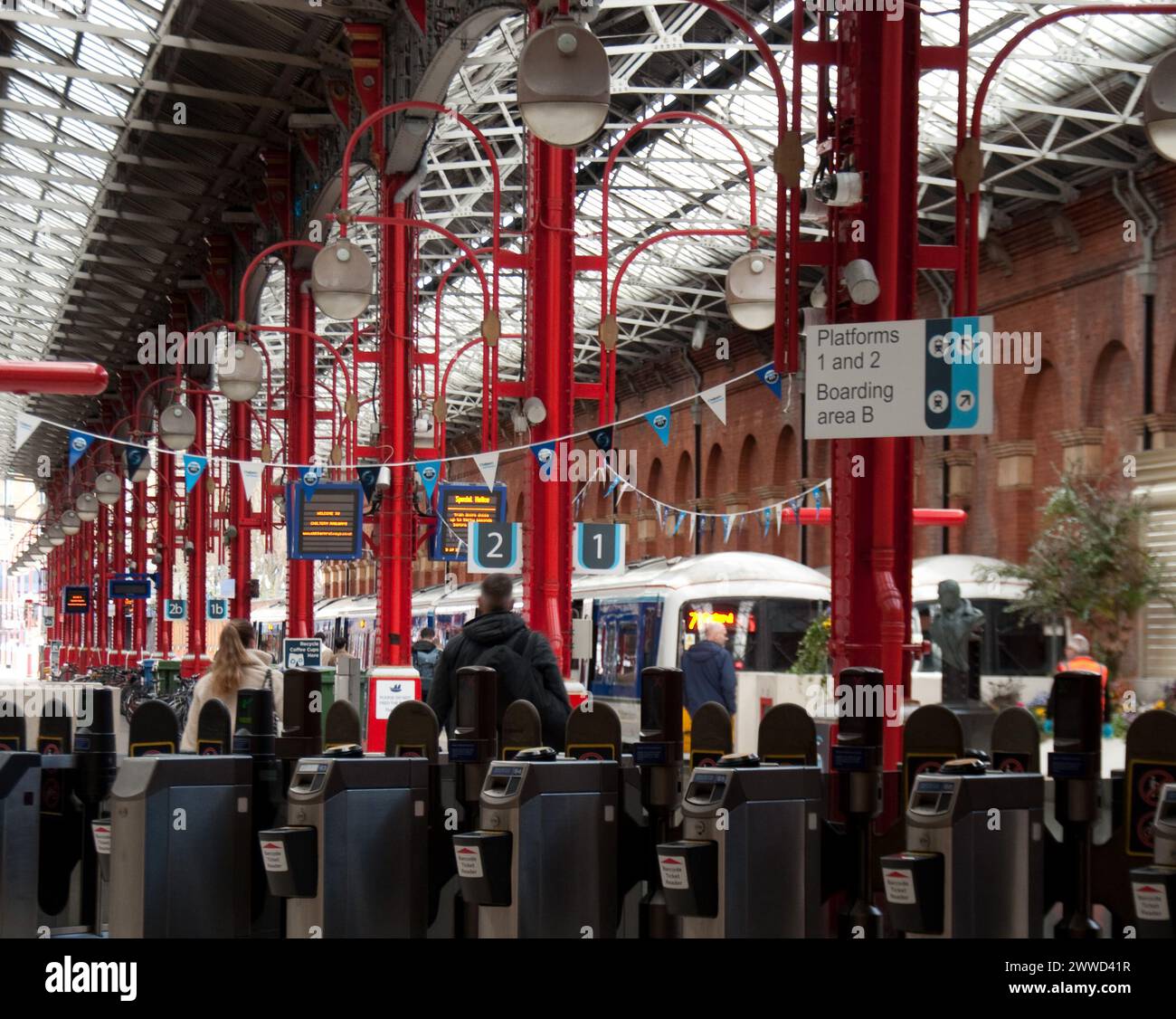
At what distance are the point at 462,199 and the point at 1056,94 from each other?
13031 mm

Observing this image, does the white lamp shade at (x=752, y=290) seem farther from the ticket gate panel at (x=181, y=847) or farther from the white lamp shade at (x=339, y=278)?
the ticket gate panel at (x=181, y=847)

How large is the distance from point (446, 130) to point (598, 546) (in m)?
14.4

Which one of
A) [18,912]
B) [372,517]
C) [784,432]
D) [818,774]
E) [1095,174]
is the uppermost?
[1095,174]

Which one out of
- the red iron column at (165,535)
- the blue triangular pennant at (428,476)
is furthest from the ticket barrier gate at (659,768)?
the red iron column at (165,535)

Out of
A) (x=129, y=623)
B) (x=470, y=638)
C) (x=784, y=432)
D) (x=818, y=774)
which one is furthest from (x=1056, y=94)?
(x=129, y=623)

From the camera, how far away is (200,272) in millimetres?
33969

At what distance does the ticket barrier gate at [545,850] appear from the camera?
21.5 ft

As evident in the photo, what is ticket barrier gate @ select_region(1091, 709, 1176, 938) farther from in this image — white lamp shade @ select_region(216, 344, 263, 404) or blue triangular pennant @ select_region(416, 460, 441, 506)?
blue triangular pennant @ select_region(416, 460, 441, 506)

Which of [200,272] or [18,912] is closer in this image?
[18,912]

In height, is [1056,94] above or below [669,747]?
above

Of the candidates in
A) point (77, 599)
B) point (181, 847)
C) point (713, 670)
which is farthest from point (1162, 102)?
point (77, 599)

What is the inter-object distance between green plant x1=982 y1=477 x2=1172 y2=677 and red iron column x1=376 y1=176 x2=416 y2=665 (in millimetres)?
13248

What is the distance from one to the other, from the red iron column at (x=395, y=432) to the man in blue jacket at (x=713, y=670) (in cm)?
356
